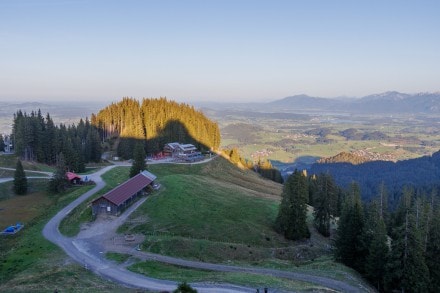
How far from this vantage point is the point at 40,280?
1393 inches

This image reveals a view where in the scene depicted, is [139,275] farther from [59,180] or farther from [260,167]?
[260,167]

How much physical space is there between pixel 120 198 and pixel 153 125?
233ft

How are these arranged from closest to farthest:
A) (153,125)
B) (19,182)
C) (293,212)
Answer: (293,212), (19,182), (153,125)

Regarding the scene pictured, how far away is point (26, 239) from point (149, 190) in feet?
85.6

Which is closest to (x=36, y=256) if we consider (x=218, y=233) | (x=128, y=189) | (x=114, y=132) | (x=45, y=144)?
(x=128, y=189)

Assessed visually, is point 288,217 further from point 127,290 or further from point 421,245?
point 127,290

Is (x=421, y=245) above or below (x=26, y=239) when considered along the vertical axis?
above

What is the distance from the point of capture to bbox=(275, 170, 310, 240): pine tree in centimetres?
6588

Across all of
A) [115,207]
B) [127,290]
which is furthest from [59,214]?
[127,290]

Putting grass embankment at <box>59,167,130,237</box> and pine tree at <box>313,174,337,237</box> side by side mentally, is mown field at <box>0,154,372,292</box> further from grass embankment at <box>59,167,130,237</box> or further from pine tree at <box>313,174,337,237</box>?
pine tree at <box>313,174,337,237</box>

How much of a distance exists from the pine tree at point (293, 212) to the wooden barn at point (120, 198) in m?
25.6

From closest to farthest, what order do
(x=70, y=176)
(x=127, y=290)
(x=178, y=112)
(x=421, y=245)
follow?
1. (x=127, y=290)
2. (x=421, y=245)
3. (x=70, y=176)
4. (x=178, y=112)

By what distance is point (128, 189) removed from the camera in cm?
6956

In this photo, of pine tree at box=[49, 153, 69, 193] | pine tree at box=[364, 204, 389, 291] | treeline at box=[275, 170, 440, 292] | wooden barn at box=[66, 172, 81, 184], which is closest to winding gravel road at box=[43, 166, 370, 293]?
treeline at box=[275, 170, 440, 292]
